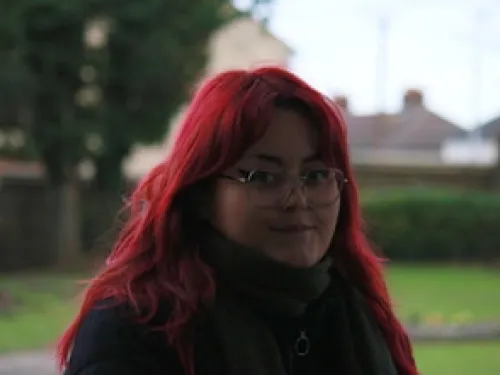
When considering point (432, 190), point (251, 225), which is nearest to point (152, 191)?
point (251, 225)

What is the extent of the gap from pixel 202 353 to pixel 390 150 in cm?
2428

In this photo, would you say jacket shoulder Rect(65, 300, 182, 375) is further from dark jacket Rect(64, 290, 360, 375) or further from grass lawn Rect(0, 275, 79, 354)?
grass lawn Rect(0, 275, 79, 354)

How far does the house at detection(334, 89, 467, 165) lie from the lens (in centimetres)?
1969

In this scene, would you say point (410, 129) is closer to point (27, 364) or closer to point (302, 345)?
point (27, 364)

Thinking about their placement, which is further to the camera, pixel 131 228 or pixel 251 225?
pixel 131 228

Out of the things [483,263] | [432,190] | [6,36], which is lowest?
[483,263]

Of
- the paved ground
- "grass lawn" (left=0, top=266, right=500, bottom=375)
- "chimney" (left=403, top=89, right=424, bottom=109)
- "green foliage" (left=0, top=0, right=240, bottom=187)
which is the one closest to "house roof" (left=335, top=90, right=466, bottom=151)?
"chimney" (left=403, top=89, right=424, bottom=109)

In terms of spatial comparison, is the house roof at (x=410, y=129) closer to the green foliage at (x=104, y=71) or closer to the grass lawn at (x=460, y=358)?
the green foliage at (x=104, y=71)

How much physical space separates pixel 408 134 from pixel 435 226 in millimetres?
7808

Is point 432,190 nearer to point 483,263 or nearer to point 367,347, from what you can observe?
point 483,263

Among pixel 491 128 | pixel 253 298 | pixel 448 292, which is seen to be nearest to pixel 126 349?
pixel 253 298

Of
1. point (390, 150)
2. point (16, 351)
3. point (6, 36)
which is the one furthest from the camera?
point (390, 150)

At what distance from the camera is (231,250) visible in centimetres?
132

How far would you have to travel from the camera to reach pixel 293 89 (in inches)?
53.6
